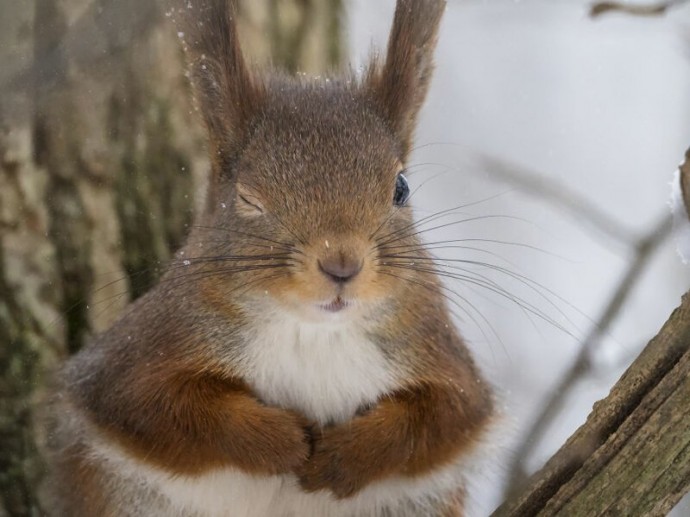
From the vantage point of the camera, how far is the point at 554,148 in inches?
181

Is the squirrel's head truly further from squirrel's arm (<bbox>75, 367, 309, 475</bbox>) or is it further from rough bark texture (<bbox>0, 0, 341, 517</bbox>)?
rough bark texture (<bbox>0, 0, 341, 517</bbox>)

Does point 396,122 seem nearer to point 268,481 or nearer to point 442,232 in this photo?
point 268,481

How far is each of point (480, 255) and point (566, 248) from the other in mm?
403

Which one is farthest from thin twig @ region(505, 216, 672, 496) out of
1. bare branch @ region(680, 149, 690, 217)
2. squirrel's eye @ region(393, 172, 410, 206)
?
bare branch @ region(680, 149, 690, 217)

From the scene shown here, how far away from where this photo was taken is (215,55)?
98.8 inches

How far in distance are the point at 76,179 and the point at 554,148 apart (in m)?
2.32

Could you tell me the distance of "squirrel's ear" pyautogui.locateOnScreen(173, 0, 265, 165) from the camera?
2.49 m

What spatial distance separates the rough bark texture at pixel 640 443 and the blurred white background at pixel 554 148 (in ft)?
6.11

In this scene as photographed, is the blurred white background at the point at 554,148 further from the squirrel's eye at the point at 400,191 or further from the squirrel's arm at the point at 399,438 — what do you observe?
the squirrel's eye at the point at 400,191

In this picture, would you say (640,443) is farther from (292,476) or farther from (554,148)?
(554,148)

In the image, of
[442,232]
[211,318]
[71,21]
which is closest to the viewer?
[211,318]

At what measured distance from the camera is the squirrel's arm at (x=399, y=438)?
2.44 metres

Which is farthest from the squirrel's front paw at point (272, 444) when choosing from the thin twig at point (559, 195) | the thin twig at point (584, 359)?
the thin twig at point (559, 195)

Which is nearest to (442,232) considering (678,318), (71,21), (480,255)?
(480,255)
